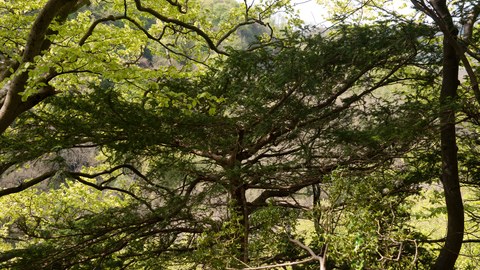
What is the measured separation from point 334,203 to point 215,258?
4.03ft

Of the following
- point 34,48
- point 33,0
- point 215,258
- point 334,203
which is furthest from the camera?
point 33,0

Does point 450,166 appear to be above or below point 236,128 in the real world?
below

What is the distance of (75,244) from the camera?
4.64 m

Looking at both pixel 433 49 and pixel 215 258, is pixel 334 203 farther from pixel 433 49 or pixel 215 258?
pixel 433 49

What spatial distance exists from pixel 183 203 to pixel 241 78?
201 cm

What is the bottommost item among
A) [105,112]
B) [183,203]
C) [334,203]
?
[334,203]

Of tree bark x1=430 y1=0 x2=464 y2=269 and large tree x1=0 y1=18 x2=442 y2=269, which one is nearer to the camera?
large tree x1=0 y1=18 x2=442 y2=269

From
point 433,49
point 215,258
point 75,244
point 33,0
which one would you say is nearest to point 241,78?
point 215,258

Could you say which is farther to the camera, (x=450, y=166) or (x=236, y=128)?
(x=450, y=166)

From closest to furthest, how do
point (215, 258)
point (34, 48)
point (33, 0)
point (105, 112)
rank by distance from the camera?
point (215, 258)
point (105, 112)
point (34, 48)
point (33, 0)

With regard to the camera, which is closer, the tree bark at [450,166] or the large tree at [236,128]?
the large tree at [236,128]

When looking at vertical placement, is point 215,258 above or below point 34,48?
below

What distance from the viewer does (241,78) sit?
4.34 meters

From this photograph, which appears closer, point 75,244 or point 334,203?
point 334,203
